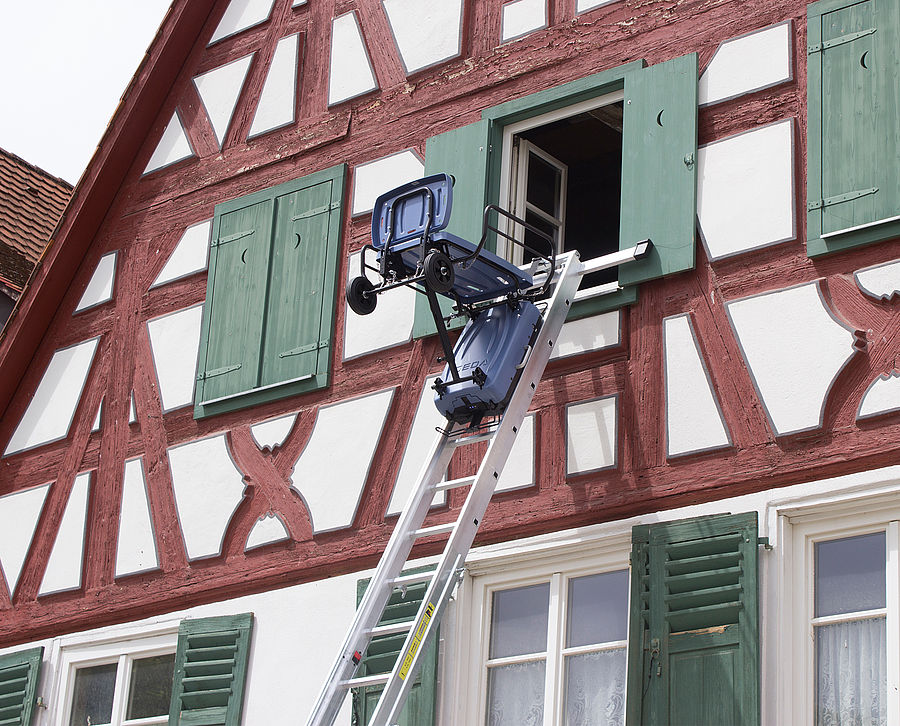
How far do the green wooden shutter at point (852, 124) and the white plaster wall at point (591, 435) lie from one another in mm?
1152

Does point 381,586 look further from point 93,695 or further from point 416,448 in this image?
point 93,695

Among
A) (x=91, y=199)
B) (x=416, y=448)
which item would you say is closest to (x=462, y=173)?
(x=416, y=448)

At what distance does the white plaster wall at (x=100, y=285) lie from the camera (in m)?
10.0

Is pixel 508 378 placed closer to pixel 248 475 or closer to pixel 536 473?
pixel 536 473

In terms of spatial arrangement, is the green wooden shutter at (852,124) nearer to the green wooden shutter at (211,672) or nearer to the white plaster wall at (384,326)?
the white plaster wall at (384,326)

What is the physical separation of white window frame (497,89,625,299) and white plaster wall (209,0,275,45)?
89.1 inches

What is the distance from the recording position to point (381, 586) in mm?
6734

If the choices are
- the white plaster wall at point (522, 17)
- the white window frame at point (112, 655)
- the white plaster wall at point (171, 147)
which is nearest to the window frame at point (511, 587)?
the white window frame at point (112, 655)

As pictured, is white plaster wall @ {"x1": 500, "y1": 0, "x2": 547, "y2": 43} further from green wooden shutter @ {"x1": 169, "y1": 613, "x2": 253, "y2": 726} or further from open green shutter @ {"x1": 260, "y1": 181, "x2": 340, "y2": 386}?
green wooden shutter @ {"x1": 169, "y1": 613, "x2": 253, "y2": 726}

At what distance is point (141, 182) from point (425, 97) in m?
2.25

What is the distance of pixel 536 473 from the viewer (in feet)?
24.5

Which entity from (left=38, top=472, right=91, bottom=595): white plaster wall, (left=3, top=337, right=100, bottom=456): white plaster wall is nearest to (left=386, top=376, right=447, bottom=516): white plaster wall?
(left=38, top=472, right=91, bottom=595): white plaster wall

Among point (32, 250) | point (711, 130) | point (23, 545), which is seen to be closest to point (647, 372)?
point (711, 130)

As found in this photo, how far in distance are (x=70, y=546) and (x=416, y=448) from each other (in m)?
2.48
